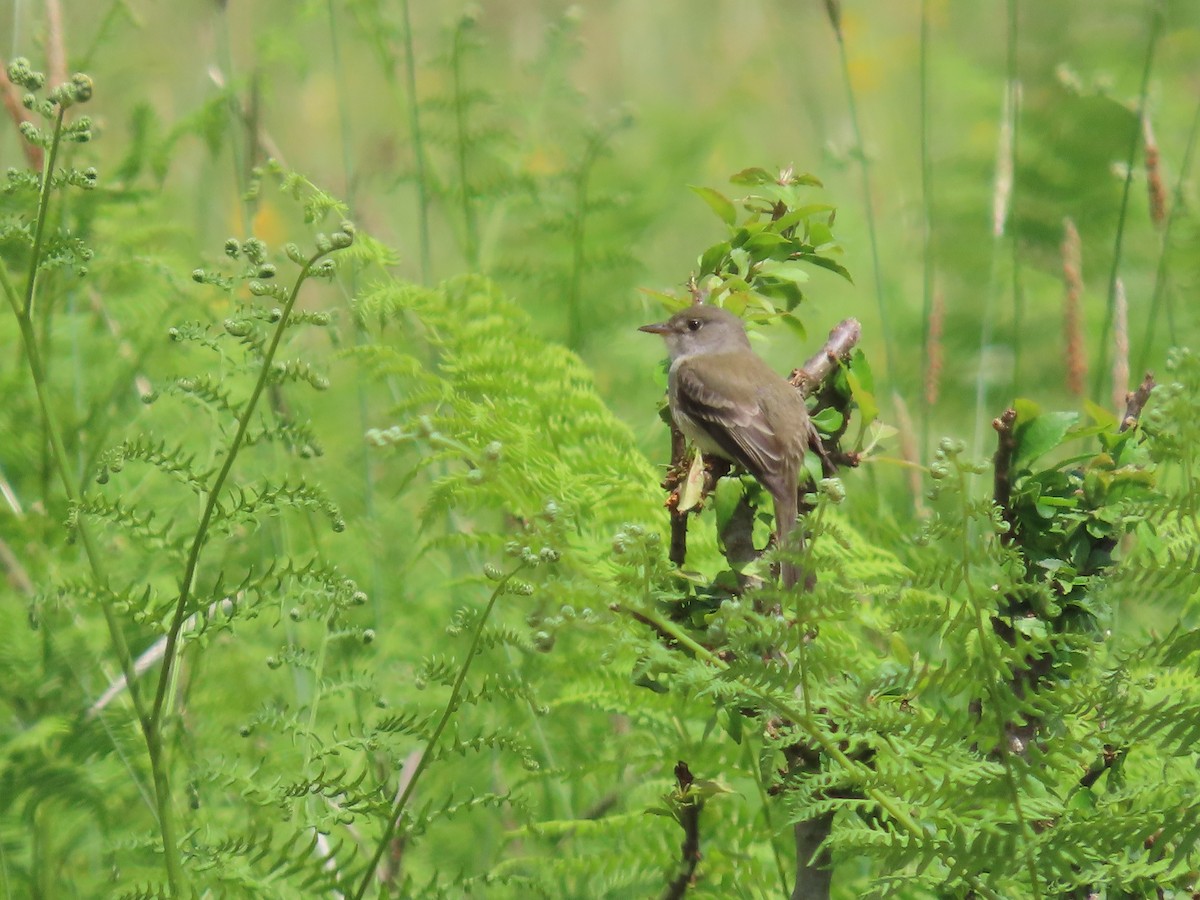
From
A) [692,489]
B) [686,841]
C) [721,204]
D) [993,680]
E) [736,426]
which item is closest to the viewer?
[993,680]

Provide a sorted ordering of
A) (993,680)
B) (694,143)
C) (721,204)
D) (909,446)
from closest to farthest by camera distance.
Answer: (993,680) → (721,204) → (909,446) → (694,143)

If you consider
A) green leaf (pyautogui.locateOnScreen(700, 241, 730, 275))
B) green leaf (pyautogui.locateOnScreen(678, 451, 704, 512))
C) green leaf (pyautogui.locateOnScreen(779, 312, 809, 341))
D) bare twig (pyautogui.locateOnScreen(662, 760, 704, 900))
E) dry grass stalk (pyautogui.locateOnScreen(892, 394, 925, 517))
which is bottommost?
bare twig (pyautogui.locateOnScreen(662, 760, 704, 900))

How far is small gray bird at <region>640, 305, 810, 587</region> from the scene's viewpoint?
2184 millimetres

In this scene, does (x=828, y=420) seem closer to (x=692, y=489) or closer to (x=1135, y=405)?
(x=692, y=489)

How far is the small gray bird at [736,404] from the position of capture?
2.18m

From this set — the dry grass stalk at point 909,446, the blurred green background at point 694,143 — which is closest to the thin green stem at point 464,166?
the blurred green background at point 694,143

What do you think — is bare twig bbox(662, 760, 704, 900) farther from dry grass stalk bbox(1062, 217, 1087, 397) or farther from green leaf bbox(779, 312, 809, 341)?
dry grass stalk bbox(1062, 217, 1087, 397)

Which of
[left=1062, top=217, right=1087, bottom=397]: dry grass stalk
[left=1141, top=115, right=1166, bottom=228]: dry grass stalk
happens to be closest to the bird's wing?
[left=1062, top=217, right=1087, bottom=397]: dry grass stalk

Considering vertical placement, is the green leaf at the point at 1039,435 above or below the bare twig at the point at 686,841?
above

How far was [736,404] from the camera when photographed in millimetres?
2850

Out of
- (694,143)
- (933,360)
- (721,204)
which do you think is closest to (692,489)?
(721,204)

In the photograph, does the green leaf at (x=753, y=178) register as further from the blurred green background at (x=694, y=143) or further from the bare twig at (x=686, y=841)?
the blurred green background at (x=694, y=143)

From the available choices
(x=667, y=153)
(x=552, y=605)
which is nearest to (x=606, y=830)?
(x=552, y=605)

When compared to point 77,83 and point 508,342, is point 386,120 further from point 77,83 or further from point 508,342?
point 77,83
